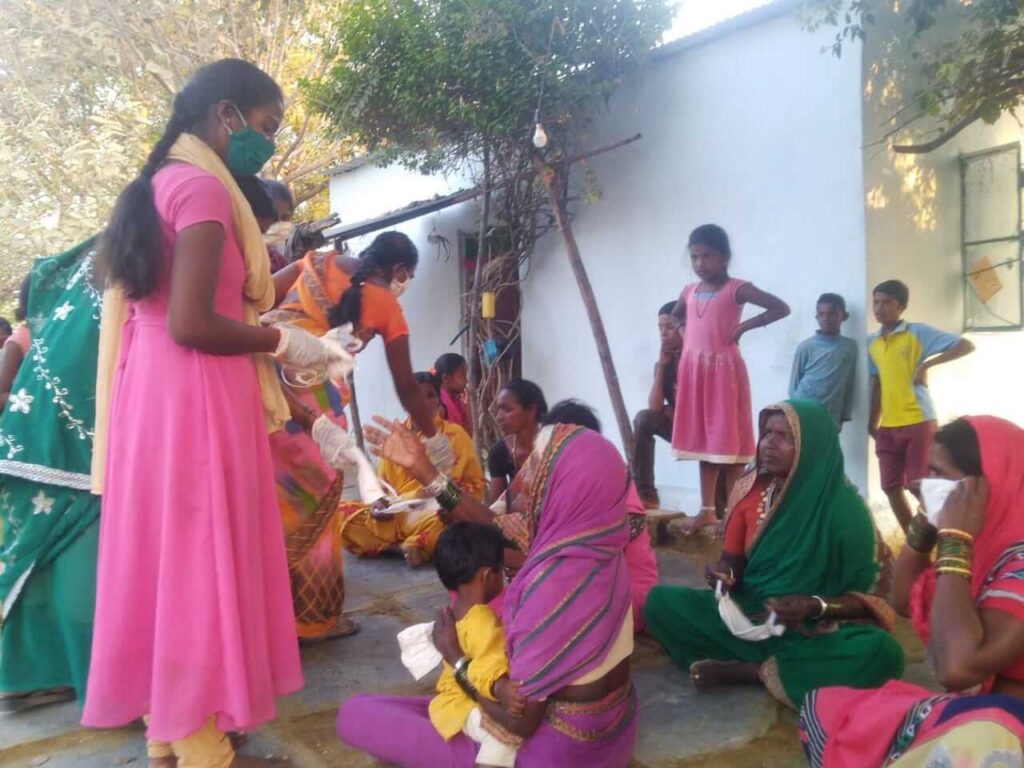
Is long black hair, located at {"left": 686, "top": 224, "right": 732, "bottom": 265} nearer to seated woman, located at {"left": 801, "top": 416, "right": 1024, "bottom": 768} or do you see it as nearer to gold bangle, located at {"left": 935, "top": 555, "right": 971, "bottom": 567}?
seated woman, located at {"left": 801, "top": 416, "right": 1024, "bottom": 768}

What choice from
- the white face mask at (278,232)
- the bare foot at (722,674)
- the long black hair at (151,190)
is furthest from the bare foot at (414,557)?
the long black hair at (151,190)

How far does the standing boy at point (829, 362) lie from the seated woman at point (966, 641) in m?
2.95

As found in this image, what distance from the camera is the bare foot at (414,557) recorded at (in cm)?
503

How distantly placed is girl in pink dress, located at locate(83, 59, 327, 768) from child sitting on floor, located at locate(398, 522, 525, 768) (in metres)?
0.54

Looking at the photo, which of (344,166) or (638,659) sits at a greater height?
(344,166)

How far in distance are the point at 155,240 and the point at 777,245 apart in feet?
14.4

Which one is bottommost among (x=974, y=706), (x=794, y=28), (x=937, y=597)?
(x=974, y=706)

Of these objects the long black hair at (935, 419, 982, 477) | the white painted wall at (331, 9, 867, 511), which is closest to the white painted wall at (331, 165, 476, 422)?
the white painted wall at (331, 9, 867, 511)

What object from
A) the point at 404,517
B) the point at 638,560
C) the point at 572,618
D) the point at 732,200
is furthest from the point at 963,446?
the point at 732,200

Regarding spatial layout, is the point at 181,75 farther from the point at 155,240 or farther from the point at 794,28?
the point at 155,240

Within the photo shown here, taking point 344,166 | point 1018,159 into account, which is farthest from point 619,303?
point 344,166

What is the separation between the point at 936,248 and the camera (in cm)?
551

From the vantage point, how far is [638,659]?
143 inches

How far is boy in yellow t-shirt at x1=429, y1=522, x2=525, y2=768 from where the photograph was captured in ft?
7.81
